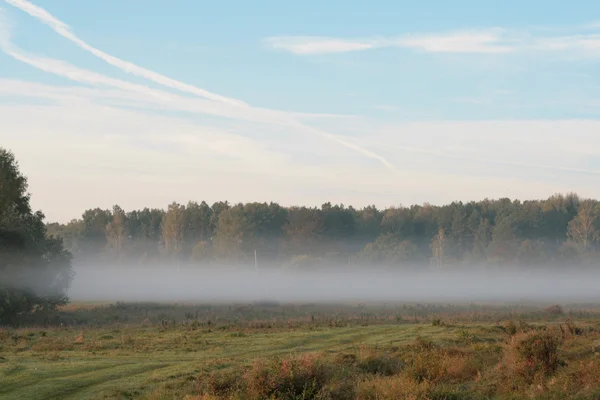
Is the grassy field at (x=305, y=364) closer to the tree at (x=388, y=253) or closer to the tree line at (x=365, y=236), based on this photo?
the tree line at (x=365, y=236)

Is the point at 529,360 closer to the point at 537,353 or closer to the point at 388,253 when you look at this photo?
the point at 537,353

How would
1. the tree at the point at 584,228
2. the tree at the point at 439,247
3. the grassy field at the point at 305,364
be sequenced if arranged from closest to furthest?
the grassy field at the point at 305,364 → the tree at the point at 584,228 → the tree at the point at 439,247

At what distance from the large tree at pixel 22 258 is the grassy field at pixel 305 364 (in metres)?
16.8

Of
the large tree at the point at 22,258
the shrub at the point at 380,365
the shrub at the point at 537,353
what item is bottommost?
the shrub at the point at 380,365

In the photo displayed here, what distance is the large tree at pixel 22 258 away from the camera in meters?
60.0

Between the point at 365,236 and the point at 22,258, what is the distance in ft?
412

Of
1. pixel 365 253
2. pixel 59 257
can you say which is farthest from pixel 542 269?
pixel 59 257

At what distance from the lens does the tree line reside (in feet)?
509

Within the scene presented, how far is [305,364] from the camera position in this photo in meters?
23.6

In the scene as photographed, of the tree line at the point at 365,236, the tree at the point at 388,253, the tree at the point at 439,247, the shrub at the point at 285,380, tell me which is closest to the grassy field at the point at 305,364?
the shrub at the point at 285,380

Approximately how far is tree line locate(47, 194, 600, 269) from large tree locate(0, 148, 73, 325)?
8176 cm

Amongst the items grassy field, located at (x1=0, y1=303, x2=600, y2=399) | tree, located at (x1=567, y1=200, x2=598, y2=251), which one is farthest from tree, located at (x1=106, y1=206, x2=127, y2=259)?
grassy field, located at (x1=0, y1=303, x2=600, y2=399)

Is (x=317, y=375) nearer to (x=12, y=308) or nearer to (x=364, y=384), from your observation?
(x=364, y=384)

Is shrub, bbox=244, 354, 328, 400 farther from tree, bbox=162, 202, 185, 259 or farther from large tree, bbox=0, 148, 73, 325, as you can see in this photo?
tree, bbox=162, 202, 185, 259
